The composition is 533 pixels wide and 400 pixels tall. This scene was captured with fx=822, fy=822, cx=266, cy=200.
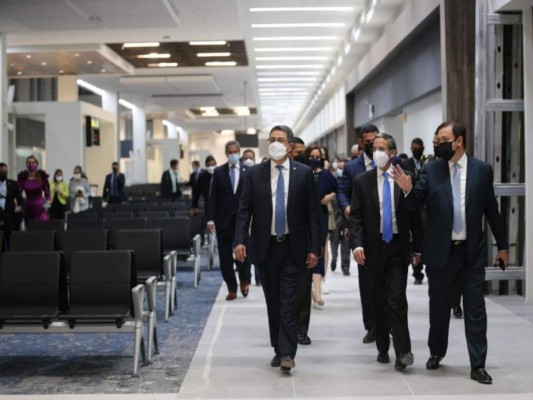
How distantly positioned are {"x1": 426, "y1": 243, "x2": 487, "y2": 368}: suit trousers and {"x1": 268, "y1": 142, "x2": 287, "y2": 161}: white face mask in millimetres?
1292

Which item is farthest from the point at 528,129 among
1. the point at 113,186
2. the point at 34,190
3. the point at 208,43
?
the point at 113,186

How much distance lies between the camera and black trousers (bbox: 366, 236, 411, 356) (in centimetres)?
574

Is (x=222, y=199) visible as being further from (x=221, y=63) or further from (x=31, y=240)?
(x=221, y=63)

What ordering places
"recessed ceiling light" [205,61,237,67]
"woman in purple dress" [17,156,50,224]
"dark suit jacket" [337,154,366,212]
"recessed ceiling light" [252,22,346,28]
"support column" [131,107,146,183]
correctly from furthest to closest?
1. "support column" [131,107,146,183]
2. "recessed ceiling light" [205,61,237,67]
3. "recessed ceiling light" [252,22,346,28]
4. "woman in purple dress" [17,156,50,224]
5. "dark suit jacket" [337,154,366,212]

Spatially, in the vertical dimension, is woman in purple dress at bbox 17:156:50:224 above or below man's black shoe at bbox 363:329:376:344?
above

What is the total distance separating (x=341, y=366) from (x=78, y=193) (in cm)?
1432

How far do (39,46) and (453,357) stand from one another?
55.6 feet

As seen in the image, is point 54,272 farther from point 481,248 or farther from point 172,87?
point 172,87

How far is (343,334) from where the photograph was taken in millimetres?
7250

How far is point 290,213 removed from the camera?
582cm

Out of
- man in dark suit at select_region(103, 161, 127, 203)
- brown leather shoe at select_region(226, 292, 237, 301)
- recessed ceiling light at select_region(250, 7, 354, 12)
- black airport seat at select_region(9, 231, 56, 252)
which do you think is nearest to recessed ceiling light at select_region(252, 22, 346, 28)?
recessed ceiling light at select_region(250, 7, 354, 12)

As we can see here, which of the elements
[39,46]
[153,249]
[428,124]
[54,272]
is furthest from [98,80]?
[54,272]

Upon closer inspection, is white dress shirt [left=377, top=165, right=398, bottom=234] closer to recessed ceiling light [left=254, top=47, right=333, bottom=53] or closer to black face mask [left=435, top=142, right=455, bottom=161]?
black face mask [left=435, top=142, right=455, bottom=161]

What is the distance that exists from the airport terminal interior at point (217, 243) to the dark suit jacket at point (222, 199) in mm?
951
